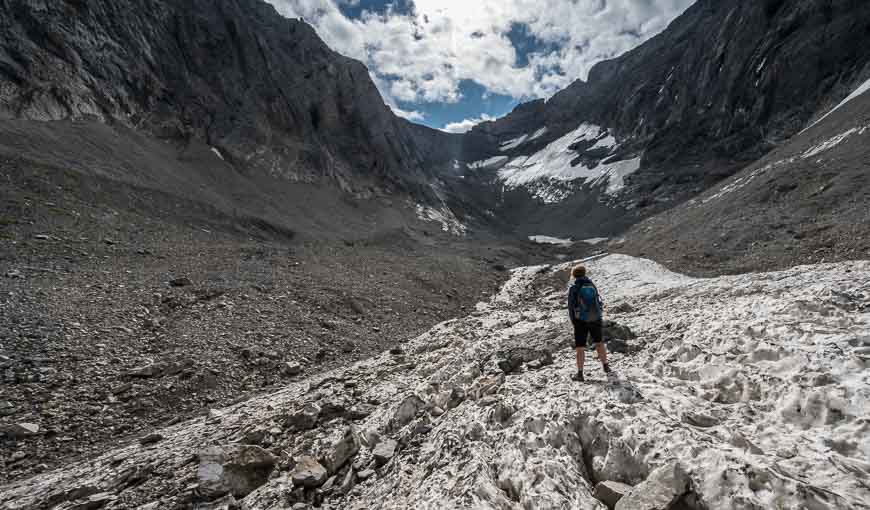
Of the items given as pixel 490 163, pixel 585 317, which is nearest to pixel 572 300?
pixel 585 317

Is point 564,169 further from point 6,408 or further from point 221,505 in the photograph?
point 6,408

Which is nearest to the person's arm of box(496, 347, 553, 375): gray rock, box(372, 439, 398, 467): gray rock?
box(496, 347, 553, 375): gray rock

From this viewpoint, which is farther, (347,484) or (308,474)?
(308,474)

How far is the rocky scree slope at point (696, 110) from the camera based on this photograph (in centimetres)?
5694

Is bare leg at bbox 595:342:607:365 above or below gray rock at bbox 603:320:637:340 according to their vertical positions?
below

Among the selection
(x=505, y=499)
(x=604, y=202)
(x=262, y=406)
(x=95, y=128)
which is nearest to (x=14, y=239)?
(x=262, y=406)

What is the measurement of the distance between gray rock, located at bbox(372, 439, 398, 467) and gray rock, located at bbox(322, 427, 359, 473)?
1.34 feet

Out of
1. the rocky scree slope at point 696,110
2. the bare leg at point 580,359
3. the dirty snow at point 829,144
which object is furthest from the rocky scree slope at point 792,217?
the rocky scree slope at point 696,110

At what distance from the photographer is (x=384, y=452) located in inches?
242

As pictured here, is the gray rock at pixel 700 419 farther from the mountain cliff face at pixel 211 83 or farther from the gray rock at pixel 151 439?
the mountain cliff face at pixel 211 83

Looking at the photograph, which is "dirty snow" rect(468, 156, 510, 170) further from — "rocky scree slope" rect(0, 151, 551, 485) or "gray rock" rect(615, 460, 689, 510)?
"gray rock" rect(615, 460, 689, 510)

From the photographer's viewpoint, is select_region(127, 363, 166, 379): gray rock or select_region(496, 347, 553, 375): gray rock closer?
select_region(496, 347, 553, 375): gray rock

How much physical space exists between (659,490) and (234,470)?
637 cm

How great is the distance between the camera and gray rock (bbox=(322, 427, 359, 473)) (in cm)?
609
